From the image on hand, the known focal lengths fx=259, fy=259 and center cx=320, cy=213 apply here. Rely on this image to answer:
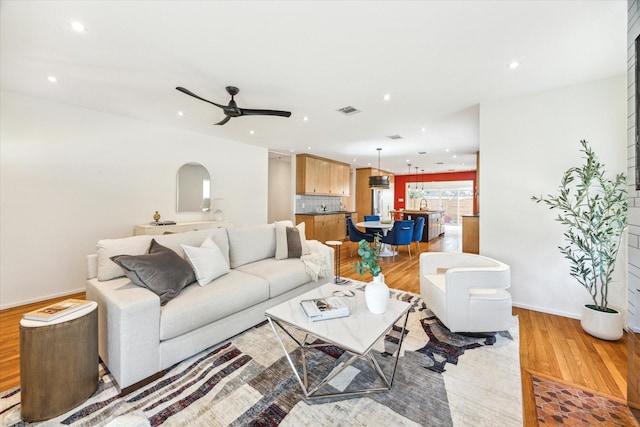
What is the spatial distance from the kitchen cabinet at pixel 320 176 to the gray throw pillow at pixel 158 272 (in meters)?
4.94

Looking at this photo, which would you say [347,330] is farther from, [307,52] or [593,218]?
[593,218]

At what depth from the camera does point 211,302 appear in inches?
81.0

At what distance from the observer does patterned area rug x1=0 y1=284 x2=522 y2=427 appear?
1471 millimetres

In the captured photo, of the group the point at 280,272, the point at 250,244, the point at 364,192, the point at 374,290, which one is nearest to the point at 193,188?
the point at 250,244

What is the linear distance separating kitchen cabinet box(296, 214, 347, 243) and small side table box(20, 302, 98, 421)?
5490mm

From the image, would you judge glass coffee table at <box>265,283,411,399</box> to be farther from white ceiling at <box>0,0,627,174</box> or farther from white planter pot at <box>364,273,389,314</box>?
white ceiling at <box>0,0,627,174</box>

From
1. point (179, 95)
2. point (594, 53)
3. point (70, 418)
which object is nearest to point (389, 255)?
point (594, 53)

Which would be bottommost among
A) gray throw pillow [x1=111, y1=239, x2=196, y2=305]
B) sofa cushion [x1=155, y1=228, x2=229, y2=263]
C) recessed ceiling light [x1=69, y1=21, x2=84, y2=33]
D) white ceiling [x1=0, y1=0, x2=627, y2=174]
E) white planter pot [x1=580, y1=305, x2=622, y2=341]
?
white planter pot [x1=580, y1=305, x2=622, y2=341]

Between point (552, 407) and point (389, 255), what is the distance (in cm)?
406

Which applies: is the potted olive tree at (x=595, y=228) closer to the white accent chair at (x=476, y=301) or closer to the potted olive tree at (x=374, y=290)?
the white accent chair at (x=476, y=301)

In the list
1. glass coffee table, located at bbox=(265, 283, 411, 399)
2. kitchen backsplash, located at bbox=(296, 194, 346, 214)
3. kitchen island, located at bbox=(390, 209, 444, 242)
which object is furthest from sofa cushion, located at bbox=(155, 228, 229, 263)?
kitchen island, located at bbox=(390, 209, 444, 242)

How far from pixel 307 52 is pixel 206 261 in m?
2.09

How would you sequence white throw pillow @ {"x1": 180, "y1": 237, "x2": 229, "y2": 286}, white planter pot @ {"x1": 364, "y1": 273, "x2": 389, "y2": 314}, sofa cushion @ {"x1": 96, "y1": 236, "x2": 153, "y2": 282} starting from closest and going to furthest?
white planter pot @ {"x1": 364, "y1": 273, "x2": 389, "y2": 314} < sofa cushion @ {"x1": 96, "y1": 236, "x2": 153, "y2": 282} < white throw pillow @ {"x1": 180, "y1": 237, "x2": 229, "y2": 286}

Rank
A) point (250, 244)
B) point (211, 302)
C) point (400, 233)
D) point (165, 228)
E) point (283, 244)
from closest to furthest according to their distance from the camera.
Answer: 1. point (211, 302)
2. point (250, 244)
3. point (283, 244)
4. point (165, 228)
5. point (400, 233)
